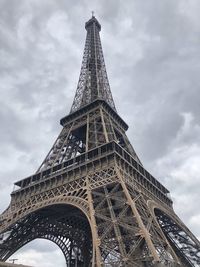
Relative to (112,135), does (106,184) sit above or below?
below

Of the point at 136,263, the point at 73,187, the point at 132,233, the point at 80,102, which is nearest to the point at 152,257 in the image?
the point at 136,263

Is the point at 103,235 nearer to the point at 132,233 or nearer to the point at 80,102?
the point at 132,233

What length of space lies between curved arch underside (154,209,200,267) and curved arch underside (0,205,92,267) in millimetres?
8399

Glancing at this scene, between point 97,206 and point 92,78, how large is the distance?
27946mm

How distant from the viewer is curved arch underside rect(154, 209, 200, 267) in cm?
3209

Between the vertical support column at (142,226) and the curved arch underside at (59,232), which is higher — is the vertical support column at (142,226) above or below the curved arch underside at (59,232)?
below

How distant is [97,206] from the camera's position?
85.1 ft

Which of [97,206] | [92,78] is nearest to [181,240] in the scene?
[97,206]

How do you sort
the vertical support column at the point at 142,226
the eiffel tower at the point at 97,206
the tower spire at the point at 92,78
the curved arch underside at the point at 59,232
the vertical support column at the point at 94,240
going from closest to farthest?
the vertical support column at the point at 142,226, the vertical support column at the point at 94,240, the eiffel tower at the point at 97,206, the curved arch underside at the point at 59,232, the tower spire at the point at 92,78

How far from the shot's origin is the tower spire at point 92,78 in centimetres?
4625

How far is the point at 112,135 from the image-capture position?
121 feet

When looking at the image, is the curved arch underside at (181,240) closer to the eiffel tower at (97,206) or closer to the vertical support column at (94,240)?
the eiffel tower at (97,206)

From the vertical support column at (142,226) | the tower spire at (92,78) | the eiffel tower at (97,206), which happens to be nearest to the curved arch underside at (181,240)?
the eiffel tower at (97,206)

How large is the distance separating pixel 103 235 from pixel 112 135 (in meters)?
15.6
